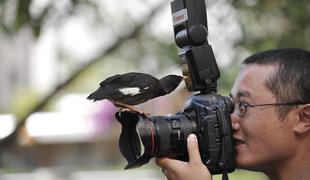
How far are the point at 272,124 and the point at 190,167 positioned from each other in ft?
0.87

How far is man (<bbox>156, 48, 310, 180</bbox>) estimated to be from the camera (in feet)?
6.90

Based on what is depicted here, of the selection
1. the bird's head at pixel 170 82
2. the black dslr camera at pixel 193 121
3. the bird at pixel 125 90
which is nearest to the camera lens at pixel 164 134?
the black dslr camera at pixel 193 121

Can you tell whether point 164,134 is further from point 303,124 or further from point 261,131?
point 303,124

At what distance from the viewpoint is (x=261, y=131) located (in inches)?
82.9

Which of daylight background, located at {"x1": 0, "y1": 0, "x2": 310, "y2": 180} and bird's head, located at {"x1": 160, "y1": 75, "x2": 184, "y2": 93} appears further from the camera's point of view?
daylight background, located at {"x1": 0, "y1": 0, "x2": 310, "y2": 180}

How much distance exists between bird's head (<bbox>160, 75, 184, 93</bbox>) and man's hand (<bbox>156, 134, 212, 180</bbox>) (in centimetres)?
35

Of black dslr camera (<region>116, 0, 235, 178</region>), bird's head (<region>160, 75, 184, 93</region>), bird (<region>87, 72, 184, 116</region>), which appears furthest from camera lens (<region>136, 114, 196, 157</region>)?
bird's head (<region>160, 75, 184, 93</region>)

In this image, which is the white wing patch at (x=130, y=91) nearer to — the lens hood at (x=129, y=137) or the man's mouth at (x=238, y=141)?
the lens hood at (x=129, y=137)

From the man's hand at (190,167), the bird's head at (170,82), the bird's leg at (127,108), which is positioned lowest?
the man's hand at (190,167)

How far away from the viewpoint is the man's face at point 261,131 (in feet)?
6.91

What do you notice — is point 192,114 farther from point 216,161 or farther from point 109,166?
point 109,166

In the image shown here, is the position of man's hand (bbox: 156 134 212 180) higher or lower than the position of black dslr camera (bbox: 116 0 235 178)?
lower

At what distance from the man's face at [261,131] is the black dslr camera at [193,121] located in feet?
0.14

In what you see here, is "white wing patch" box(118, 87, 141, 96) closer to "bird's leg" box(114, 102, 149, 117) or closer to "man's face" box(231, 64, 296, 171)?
"bird's leg" box(114, 102, 149, 117)
